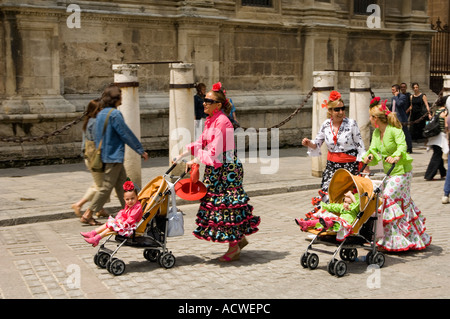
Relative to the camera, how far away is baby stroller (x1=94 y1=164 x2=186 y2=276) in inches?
269

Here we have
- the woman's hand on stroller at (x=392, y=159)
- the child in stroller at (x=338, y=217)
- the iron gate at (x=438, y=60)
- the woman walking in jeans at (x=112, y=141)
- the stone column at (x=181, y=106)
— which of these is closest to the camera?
the child in stroller at (x=338, y=217)

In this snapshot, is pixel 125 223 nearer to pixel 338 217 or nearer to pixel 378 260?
pixel 338 217

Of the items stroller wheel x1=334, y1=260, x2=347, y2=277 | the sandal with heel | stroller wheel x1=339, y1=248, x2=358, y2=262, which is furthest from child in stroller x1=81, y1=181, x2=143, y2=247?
stroller wheel x1=339, y1=248, x2=358, y2=262

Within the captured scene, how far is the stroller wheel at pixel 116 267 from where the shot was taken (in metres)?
6.66

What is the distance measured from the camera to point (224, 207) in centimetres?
710

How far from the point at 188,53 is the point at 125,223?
9.09 metres

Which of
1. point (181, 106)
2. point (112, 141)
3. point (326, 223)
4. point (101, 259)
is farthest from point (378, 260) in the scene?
point (181, 106)

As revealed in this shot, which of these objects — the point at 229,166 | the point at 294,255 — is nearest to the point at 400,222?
the point at 294,255

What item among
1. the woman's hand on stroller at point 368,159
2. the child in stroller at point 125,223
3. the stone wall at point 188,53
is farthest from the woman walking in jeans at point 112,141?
the stone wall at point 188,53

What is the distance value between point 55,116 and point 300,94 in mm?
6786

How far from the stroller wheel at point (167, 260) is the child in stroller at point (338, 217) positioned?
127 cm

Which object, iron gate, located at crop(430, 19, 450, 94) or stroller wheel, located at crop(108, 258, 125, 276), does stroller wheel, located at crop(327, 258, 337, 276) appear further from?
iron gate, located at crop(430, 19, 450, 94)

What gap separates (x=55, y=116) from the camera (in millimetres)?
13406

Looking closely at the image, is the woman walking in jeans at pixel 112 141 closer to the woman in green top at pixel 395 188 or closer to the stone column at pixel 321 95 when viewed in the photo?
the woman in green top at pixel 395 188
